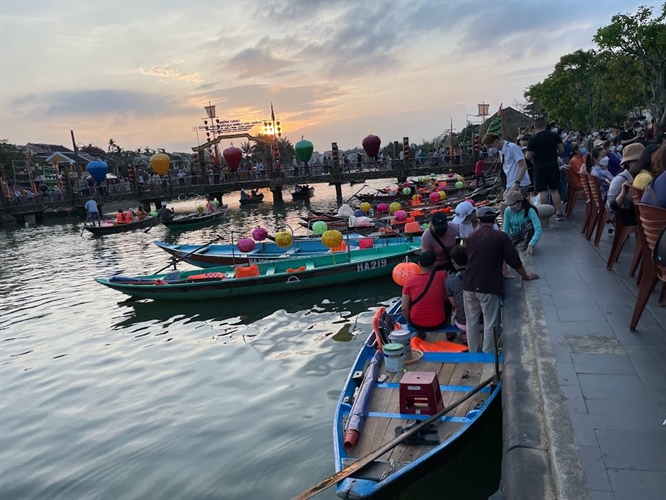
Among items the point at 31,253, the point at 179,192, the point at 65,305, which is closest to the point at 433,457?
the point at 65,305

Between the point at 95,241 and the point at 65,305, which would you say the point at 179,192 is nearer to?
the point at 95,241

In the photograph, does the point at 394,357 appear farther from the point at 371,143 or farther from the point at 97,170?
A: the point at 97,170

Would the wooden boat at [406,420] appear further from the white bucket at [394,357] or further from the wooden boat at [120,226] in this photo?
the wooden boat at [120,226]

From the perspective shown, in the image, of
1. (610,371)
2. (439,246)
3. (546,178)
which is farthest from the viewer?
(546,178)

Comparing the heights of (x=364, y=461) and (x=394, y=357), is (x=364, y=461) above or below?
below

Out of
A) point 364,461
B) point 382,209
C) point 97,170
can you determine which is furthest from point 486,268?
point 97,170

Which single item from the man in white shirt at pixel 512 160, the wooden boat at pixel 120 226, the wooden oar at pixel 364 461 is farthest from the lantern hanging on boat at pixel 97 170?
the wooden oar at pixel 364 461

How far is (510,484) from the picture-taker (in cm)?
308

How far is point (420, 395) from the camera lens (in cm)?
470

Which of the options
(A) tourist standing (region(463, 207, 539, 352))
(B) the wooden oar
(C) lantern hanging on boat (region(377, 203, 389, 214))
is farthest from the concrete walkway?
(C) lantern hanging on boat (region(377, 203, 389, 214))

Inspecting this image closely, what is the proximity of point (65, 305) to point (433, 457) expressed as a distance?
517 inches

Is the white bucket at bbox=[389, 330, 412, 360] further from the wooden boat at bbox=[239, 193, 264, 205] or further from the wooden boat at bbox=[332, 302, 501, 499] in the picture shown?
the wooden boat at bbox=[239, 193, 264, 205]

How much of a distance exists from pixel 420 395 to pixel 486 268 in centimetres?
154

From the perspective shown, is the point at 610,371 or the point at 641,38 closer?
the point at 610,371
